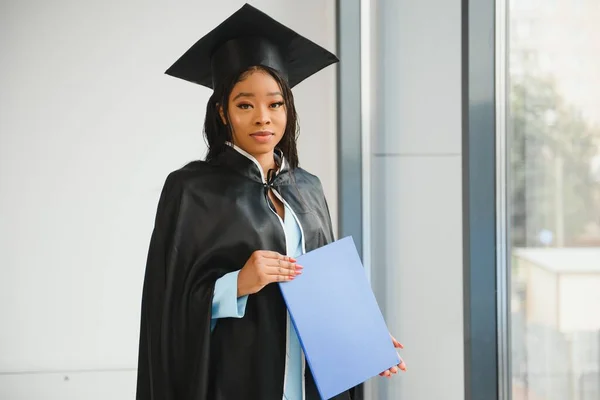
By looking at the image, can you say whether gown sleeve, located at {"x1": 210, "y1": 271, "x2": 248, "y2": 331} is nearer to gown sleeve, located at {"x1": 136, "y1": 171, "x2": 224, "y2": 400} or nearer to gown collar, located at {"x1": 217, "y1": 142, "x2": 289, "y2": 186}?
gown sleeve, located at {"x1": 136, "y1": 171, "x2": 224, "y2": 400}

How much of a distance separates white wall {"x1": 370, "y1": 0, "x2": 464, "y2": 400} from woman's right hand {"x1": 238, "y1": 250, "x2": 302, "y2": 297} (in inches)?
24.8

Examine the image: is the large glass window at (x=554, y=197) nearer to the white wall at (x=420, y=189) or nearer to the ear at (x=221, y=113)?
the white wall at (x=420, y=189)

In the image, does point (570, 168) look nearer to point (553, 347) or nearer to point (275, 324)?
point (553, 347)

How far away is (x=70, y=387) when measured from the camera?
3.57 metres

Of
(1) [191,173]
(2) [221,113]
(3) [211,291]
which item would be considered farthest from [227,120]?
(3) [211,291]

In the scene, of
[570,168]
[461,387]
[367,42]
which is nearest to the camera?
[570,168]

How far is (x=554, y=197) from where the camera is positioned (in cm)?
135

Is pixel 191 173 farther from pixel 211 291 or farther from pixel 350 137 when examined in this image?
pixel 350 137

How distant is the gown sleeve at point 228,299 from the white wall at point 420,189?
2.23ft

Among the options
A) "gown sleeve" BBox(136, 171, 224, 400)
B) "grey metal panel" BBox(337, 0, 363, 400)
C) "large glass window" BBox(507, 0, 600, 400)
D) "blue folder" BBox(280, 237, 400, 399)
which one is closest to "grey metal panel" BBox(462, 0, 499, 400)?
"large glass window" BBox(507, 0, 600, 400)

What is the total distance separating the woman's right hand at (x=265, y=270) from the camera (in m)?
1.42

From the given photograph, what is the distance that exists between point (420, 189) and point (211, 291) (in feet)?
3.04

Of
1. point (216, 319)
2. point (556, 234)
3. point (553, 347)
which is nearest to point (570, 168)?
point (556, 234)

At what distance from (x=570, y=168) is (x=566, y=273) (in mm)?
181
